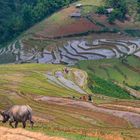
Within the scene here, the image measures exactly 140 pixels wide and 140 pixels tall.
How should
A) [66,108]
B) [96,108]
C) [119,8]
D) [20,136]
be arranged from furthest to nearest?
1. [119,8]
2. [96,108]
3. [66,108]
4. [20,136]

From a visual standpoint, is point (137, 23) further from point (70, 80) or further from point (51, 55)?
point (70, 80)

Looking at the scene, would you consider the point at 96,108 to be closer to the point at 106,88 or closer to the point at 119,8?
the point at 106,88

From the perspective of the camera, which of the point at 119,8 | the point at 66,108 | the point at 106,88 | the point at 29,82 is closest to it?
the point at 66,108

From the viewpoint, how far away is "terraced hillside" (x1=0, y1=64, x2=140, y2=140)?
35625 mm

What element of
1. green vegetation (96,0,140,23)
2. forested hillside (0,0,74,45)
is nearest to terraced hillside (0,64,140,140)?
green vegetation (96,0,140,23)

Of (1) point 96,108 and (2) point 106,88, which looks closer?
(1) point 96,108

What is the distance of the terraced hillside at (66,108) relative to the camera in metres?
35.6

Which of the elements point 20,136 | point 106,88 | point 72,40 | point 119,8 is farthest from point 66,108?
point 119,8

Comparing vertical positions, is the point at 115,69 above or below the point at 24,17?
above

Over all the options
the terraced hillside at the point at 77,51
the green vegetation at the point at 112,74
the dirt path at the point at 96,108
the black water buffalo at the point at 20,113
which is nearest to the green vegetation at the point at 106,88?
the green vegetation at the point at 112,74

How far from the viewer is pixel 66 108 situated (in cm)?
5184

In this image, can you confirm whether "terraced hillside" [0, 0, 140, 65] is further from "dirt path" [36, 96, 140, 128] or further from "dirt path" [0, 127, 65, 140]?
"dirt path" [0, 127, 65, 140]

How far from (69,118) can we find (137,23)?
10844 centimetres

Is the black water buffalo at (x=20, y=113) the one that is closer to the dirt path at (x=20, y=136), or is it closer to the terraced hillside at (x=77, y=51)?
the dirt path at (x=20, y=136)
